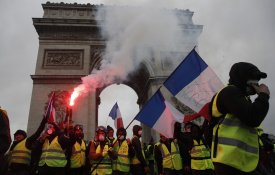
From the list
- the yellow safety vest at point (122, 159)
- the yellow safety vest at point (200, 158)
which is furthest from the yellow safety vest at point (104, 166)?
the yellow safety vest at point (200, 158)

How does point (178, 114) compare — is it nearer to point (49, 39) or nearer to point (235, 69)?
point (235, 69)

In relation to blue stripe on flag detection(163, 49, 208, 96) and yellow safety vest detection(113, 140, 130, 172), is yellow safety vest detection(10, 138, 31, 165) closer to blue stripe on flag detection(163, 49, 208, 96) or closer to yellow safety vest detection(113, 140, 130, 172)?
yellow safety vest detection(113, 140, 130, 172)

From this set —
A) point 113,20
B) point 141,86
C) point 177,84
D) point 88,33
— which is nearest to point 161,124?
point 177,84

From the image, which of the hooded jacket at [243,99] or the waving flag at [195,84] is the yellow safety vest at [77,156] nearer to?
the waving flag at [195,84]

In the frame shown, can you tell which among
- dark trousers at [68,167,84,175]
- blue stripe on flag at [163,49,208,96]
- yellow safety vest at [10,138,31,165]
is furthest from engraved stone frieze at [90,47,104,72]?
blue stripe on flag at [163,49,208,96]

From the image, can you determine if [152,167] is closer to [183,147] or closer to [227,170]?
[183,147]

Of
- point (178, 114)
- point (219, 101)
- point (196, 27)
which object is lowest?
point (219, 101)

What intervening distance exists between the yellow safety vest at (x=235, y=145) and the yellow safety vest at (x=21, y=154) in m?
4.54

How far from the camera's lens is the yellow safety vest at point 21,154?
5473 mm

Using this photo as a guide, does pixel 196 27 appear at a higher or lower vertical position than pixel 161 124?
higher

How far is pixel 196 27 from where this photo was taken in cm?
1537

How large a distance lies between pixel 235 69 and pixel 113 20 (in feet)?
43.9

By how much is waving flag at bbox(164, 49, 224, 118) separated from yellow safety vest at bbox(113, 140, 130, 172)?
264 cm

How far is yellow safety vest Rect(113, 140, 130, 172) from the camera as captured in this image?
636 cm
